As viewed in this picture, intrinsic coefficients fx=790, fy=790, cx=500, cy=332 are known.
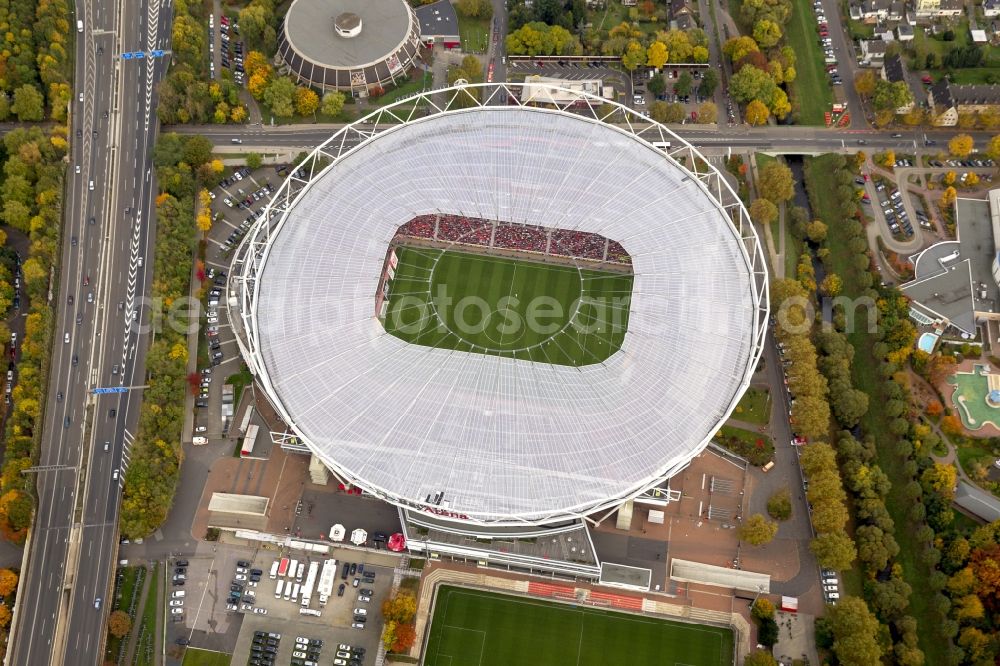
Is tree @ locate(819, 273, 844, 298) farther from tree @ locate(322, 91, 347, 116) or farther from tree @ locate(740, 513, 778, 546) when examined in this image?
tree @ locate(322, 91, 347, 116)

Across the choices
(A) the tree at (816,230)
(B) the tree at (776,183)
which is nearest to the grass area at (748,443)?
(A) the tree at (816,230)

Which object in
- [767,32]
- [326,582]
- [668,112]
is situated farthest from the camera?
[767,32]

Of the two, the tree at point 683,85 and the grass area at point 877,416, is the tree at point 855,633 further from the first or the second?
the tree at point 683,85

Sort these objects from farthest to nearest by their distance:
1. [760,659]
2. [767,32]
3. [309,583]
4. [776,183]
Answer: [767,32] → [776,183] → [309,583] → [760,659]

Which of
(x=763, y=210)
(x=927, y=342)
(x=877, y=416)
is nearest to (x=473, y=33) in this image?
(x=763, y=210)

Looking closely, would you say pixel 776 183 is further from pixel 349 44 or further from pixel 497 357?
pixel 349 44

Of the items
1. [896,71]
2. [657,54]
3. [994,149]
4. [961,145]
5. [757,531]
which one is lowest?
[757,531]

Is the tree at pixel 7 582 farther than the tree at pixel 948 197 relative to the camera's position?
No
